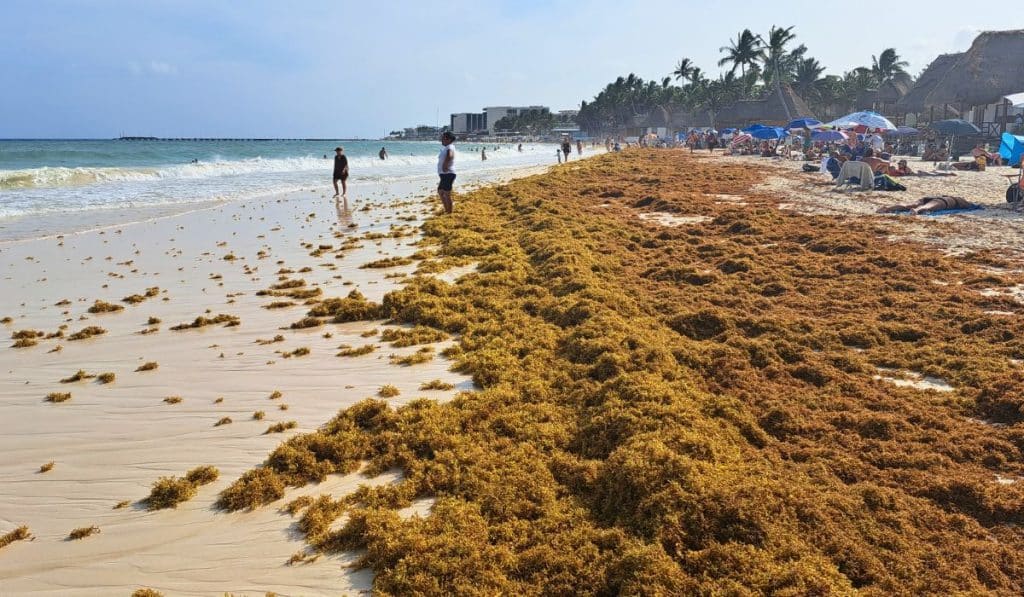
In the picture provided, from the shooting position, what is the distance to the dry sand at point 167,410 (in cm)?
324

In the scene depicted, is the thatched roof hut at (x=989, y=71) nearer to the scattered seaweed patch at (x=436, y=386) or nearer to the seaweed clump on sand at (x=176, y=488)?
the scattered seaweed patch at (x=436, y=386)

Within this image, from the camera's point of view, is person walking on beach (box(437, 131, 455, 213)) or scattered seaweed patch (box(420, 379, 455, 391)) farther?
person walking on beach (box(437, 131, 455, 213))

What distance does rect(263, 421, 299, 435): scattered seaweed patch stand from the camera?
4668 millimetres

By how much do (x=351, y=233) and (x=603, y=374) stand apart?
32.9ft

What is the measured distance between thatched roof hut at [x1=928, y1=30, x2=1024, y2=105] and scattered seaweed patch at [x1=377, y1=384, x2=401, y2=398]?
157 ft

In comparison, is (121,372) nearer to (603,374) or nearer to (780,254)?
(603,374)

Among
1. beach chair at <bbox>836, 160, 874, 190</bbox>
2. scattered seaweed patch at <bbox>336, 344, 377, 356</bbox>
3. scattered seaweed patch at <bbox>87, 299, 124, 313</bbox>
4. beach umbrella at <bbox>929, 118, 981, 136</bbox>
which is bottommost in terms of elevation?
scattered seaweed patch at <bbox>336, 344, 377, 356</bbox>

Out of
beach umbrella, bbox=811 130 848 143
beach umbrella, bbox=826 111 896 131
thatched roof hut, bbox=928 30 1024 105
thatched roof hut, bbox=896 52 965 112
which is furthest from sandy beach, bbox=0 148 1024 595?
thatched roof hut, bbox=896 52 965 112

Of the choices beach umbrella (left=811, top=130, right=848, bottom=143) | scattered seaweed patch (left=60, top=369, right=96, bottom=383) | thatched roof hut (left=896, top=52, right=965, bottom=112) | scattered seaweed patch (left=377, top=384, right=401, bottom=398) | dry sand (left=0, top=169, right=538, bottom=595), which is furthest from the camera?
thatched roof hut (left=896, top=52, right=965, bottom=112)

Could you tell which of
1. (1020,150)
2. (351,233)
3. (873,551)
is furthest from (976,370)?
(1020,150)

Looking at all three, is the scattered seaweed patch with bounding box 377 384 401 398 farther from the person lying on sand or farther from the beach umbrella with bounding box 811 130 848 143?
the beach umbrella with bounding box 811 130 848 143

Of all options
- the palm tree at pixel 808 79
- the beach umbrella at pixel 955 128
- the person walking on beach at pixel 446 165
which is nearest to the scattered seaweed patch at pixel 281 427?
the person walking on beach at pixel 446 165

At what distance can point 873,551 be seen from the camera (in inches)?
122

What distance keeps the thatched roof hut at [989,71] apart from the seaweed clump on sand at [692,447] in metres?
40.9
